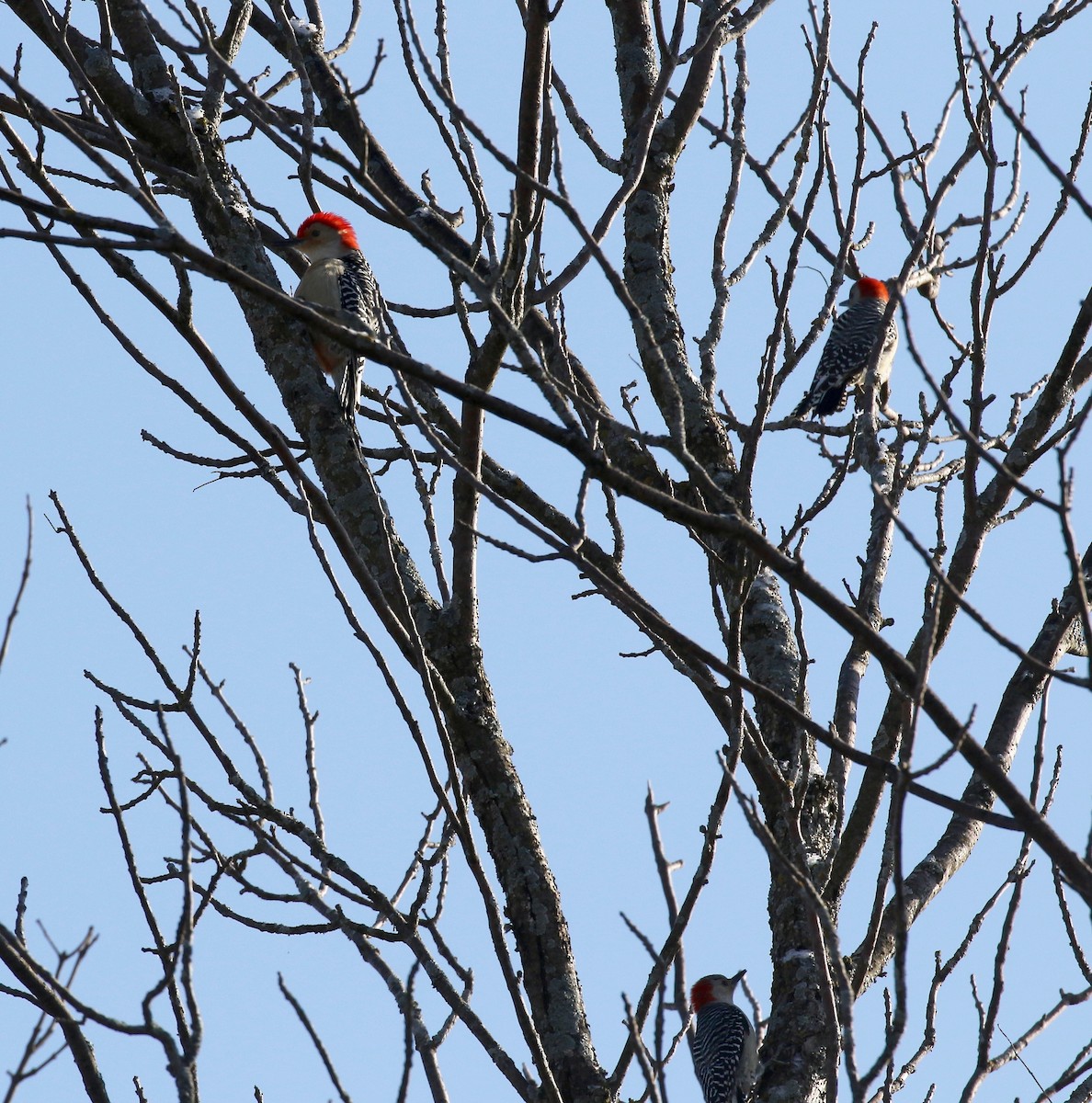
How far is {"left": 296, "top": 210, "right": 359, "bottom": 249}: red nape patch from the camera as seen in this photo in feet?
24.5

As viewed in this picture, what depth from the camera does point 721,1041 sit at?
6.72 metres

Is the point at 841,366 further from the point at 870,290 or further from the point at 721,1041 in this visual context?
the point at 721,1041

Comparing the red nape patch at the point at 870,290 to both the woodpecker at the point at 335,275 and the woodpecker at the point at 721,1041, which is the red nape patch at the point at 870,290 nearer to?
the woodpecker at the point at 335,275

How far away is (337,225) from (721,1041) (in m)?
4.63

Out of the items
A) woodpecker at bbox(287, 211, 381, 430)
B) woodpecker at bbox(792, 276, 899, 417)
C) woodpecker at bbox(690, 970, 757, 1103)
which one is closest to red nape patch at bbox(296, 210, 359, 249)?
woodpecker at bbox(287, 211, 381, 430)

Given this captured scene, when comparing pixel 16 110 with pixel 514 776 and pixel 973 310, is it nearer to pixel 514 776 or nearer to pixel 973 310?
pixel 514 776

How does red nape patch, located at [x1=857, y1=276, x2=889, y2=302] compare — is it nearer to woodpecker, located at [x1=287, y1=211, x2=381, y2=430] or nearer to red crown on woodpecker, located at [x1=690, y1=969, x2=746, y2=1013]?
woodpecker, located at [x1=287, y1=211, x2=381, y2=430]

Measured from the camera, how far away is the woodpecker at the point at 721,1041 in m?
6.26

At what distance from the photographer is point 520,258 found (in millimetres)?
2799

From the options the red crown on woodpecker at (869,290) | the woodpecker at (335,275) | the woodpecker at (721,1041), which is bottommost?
the woodpecker at (721,1041)

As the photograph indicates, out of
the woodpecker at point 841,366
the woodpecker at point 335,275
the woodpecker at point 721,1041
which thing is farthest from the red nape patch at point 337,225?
the woodpecker at point 721,1041

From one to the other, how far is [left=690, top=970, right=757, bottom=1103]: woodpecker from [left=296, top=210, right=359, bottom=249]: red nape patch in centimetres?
419

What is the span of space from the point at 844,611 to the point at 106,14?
108 inches

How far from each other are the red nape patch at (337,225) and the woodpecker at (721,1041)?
165 inches
